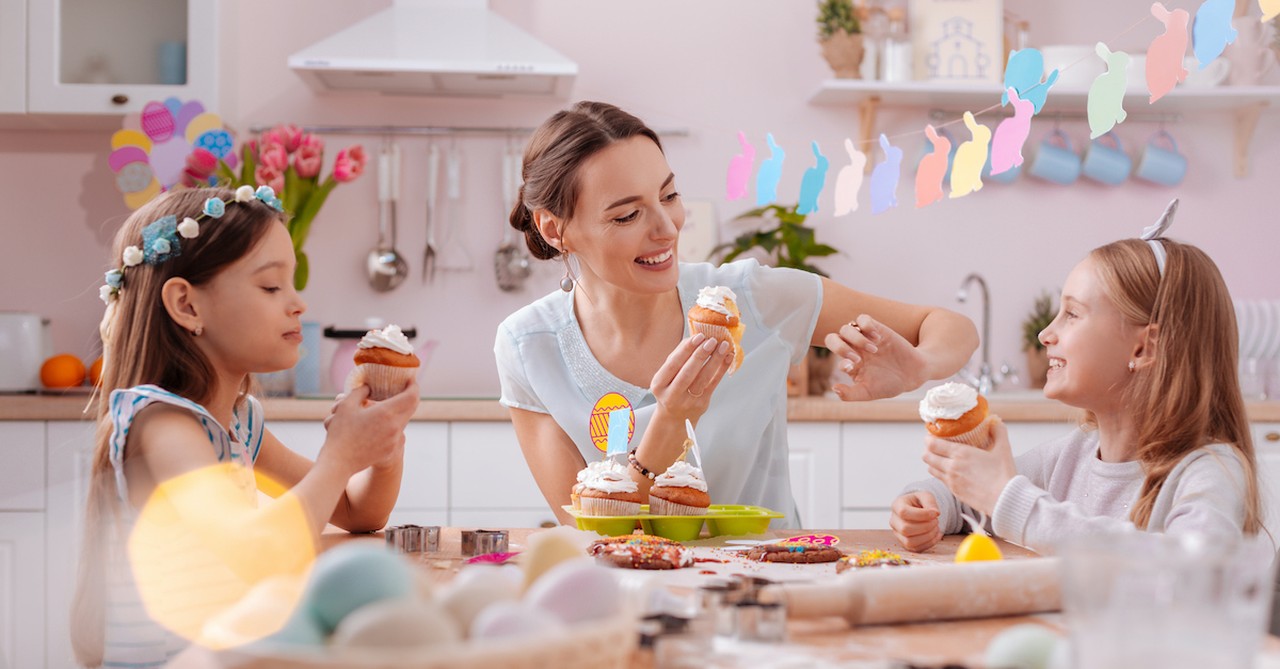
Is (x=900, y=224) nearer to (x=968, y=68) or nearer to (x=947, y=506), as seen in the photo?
(x=968, y=68)

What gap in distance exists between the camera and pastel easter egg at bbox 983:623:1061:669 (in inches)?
31.3

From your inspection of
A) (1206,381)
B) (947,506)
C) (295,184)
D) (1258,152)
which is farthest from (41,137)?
(1258,152)

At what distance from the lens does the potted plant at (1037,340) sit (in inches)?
163

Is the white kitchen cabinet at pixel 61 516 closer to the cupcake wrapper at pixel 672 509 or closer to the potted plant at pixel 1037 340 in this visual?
the cupcake wrapper at pixel 672 509

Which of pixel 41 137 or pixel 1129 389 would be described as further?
pixel 41 137

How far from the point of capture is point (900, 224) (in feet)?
14.0

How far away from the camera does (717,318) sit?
198cm

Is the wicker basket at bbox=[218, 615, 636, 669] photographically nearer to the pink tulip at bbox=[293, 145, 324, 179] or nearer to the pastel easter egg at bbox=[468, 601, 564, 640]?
the pastel easter egg at bbox=[468, 601, 564, 640]

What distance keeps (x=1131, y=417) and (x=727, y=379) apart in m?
0.76

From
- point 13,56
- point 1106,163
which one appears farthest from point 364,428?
point 1106,163

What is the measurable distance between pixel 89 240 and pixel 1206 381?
12.2ft

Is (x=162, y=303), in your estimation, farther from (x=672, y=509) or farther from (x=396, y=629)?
(x=396, y=629)

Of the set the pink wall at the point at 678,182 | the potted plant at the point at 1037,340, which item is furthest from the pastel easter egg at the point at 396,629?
the potted plant at the point at 1037,340

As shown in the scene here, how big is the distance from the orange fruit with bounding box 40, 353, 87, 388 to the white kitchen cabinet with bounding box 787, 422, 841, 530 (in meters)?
2.35
